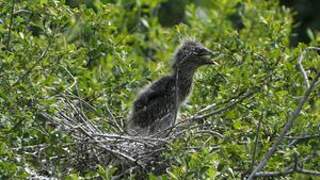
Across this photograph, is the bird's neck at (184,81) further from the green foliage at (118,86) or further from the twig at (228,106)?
the twig at (228,106)

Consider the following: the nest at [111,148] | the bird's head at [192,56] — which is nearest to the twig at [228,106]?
the nest at [111,148]

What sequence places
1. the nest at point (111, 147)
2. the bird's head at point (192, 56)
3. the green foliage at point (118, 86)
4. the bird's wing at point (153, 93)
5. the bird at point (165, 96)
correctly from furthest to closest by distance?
the bird's head at point (192, 56) → the bird's wing at point (153, 93) → the bird at point (165, 96) → the nest at point (111, 147) → the green foliage at point (118, 86)

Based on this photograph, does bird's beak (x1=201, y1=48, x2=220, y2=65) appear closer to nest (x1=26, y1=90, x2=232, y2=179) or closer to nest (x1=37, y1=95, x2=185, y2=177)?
nest (x1=26, y1=90, x2=232, y2=179)

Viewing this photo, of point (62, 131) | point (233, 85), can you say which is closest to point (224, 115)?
point (233, 85)

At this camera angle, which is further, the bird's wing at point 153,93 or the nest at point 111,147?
the bird's wing at point 153,93

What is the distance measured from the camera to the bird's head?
9250 mm

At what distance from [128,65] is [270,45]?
1.23m

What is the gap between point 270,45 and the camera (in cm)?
901

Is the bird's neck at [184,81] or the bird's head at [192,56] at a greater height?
the bird's head at [192,56]

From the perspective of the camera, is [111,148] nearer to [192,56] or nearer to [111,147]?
[111,147]

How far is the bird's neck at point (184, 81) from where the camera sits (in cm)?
921

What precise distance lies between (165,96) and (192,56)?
0.49 metres

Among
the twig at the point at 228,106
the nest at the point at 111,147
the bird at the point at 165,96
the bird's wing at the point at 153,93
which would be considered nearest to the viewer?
the nest at the point at 111,147

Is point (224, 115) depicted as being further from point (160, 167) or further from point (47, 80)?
point (47, 80)
